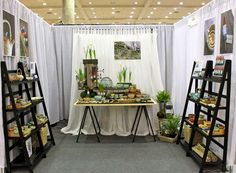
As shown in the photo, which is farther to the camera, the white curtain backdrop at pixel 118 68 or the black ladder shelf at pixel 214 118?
the white curtain backdrop at pixel 118 68

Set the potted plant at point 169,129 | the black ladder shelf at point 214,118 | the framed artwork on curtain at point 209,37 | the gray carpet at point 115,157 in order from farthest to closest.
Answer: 1. the potted plant at point 169,129
2. the framed artwork on curtain at point 209,37
3. the gray carpet at point 115,157
4. the black ladder shelf at point 214,118

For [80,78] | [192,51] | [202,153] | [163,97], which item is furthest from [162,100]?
[80,78]

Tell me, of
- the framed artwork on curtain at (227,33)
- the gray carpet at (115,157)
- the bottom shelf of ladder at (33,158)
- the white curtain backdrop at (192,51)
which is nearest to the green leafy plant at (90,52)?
the gray carpet at (115,157)

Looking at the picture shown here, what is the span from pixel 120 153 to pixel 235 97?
1.89m

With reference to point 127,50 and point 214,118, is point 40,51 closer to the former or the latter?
point 127,50

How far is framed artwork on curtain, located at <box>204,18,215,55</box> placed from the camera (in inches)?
139

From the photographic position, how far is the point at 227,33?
123 inches

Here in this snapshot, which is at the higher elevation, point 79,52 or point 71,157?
point 79,52

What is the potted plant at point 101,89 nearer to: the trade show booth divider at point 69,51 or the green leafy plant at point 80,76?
the green leafy plant at point 80,76

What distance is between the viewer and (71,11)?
24.2 feet

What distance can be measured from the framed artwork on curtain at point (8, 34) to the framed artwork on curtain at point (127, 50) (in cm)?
210

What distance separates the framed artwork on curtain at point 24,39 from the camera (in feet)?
12.1

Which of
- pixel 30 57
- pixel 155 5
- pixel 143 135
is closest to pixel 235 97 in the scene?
pixel 143 135

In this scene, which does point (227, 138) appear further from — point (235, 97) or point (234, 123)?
point (235, 97)
